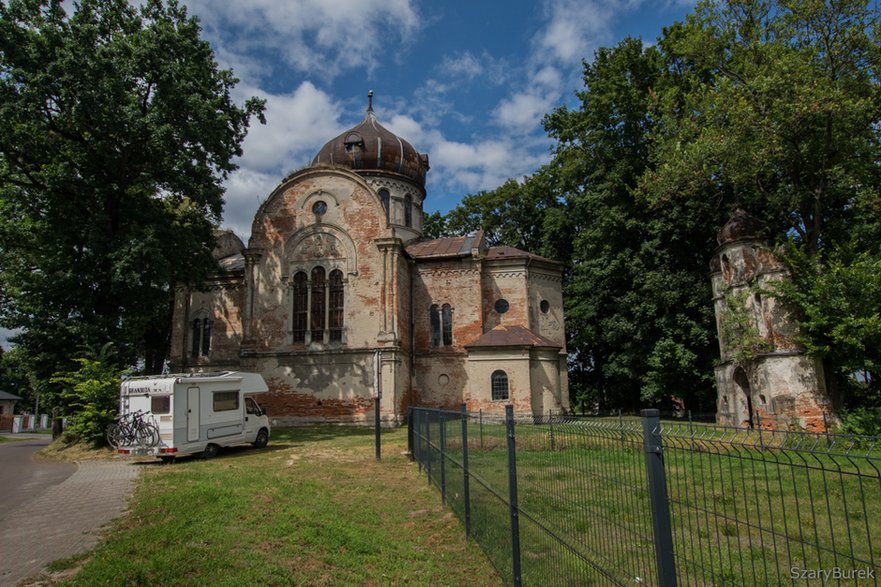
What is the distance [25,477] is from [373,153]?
25224mm

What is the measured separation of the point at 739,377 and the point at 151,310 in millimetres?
23999

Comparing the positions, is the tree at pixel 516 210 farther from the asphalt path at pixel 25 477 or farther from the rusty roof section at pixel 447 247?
the asphalt path at pixel 25 477

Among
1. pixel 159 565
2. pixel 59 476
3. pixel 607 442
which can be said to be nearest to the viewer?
pixel 607 442

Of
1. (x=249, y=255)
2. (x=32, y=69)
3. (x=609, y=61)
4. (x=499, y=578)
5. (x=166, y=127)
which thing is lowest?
(x=499, y=578)

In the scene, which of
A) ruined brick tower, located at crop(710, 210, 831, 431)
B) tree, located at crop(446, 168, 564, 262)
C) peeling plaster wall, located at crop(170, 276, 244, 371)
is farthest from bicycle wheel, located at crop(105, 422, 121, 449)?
tree, located at crop(446, 168, 564, 262)

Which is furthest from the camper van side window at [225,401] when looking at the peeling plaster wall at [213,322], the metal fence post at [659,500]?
the metal fence post at [659,500]

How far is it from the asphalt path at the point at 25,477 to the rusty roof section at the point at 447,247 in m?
18.1

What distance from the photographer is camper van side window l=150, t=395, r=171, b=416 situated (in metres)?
15.4

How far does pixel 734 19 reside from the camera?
2233 centimetres

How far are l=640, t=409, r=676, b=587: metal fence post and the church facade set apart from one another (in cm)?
2193

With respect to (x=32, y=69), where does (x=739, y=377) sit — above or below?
below

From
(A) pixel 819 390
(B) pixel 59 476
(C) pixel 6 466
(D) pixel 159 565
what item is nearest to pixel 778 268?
(A) pixel 819 390

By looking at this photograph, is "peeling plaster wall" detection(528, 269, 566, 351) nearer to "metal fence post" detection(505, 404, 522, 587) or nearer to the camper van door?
the camper van door

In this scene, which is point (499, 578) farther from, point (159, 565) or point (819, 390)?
point (819, 390)
